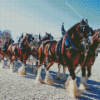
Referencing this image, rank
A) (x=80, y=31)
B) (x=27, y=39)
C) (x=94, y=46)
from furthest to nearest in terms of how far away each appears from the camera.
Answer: (x=27, y=39) < (x=94, y=46) < (x=80, y=31)

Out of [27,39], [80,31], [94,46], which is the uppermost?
[27,39]

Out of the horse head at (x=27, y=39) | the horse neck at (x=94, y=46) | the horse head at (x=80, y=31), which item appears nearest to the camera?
the horse head at (x=80, y=31)

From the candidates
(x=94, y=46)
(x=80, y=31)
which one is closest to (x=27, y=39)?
(x=80, y=31)

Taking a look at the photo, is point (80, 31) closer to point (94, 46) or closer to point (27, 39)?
point (94, 46)

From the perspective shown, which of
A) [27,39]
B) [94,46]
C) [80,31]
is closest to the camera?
[80,31]

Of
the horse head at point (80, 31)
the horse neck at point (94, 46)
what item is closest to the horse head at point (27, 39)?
the horse head at point (80, 31)

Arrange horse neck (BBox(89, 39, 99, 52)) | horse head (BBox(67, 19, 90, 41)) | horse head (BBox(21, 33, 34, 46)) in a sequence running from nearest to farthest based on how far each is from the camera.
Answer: horse head (BBox(67, 19, 90, 41)) < horse neck (BBox(89, 39, 99, 52)) < horse head (BBox(21, 33, 34, 46))

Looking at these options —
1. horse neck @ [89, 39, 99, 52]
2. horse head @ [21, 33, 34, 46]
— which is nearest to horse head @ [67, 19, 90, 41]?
horse neck @ [89, 39, 99, 52]

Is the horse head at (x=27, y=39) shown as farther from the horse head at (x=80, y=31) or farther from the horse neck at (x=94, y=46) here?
the horse neck at (x=94, y=46)

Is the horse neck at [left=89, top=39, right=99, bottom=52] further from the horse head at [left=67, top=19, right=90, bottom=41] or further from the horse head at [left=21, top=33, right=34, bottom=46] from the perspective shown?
the horse head at [left=21, top=33, right=34, bottom=46]

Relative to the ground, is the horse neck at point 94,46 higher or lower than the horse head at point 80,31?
lower

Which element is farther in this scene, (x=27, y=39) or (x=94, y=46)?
(x=27, y=39)

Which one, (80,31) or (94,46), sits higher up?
(80,31)

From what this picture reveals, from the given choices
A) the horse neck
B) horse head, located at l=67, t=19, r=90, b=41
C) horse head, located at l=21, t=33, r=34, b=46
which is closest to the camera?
horse head, located at l=67, t=19, r=90, b=41
